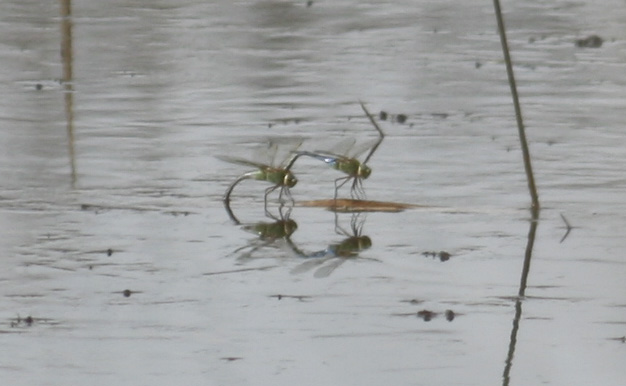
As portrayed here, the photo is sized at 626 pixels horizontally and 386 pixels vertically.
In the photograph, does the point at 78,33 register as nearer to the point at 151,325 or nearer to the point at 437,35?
the point at 437,35

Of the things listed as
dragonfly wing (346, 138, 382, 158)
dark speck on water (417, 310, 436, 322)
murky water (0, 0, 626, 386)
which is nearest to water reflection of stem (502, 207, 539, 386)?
murky water (0, 0, 626, 386)

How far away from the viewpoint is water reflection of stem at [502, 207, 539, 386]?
146 inches

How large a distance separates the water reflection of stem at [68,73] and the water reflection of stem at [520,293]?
1.65 metres

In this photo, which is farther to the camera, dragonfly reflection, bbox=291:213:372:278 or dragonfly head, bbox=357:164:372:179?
dragonfly head, bbox=357:164:372:179

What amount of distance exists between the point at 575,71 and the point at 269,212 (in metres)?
3.22

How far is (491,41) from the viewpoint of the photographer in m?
9.16

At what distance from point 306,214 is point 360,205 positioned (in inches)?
7.3

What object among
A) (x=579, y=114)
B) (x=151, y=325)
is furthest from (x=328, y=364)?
(x=579, y=114)

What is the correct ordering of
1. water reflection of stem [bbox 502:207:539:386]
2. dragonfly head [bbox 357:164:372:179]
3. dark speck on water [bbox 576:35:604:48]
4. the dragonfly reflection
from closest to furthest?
water reflection of stem [bbox 502:207:539:386] → the dragonfly reflection → dragonfly head [bbox 357:164:372:179] → dark speck on water [bbox 576:35:604:48]

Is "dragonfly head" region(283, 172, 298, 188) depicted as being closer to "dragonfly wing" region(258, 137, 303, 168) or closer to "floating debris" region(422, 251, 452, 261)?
"dragonfly wing" region(258, 137, 303, 168)

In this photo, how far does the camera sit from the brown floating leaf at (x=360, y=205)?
5320 mm

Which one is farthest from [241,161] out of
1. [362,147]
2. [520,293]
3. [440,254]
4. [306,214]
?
[520,293]

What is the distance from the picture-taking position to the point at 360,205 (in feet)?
17.6

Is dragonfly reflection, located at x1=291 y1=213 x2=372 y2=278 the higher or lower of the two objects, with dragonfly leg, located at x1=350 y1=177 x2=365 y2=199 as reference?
lower
